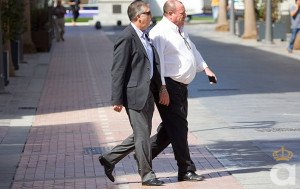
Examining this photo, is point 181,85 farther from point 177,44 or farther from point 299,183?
point 299,183

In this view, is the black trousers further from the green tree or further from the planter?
the planter

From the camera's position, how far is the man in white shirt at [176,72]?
7836 mm

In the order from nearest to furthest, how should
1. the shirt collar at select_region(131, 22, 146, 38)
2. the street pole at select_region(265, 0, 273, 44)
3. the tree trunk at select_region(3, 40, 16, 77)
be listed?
the shirt collar at select_region(131, 22, 146, 38), the tree trunk at select_region(3, 40, 16, 77), the street pole at select_region(265, 0, 273, 44)

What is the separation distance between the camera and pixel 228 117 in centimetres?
1270

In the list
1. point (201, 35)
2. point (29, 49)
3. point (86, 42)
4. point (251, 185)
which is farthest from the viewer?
point (201, 35)

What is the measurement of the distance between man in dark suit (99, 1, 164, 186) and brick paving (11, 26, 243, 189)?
499mm

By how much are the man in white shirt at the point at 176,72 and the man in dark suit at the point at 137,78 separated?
203 millimetres

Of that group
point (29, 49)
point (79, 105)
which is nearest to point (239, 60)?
point (29, 49)

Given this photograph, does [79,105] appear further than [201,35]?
No

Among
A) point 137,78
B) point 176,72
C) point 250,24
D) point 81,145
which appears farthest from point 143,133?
point 250,24

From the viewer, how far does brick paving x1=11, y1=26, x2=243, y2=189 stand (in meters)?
8.17

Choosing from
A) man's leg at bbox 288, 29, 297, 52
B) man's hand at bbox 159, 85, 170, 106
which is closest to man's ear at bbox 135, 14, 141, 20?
man's hand at bbox 159, 85, 170, 106

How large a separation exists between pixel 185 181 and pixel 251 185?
0.67 m

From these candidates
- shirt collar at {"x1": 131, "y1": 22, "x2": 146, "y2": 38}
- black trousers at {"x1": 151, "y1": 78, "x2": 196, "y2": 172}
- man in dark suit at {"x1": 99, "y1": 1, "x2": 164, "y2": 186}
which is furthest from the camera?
black trousers at {"x1": 151, "y1": 78, "x2": 196, "y2": 172}
